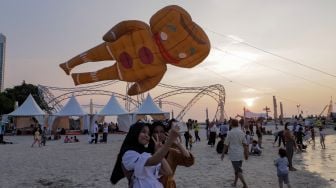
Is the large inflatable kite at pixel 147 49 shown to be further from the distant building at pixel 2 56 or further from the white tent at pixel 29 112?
the distant building at pixel 2 56

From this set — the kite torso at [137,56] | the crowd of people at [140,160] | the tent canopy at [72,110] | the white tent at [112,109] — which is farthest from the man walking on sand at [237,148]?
the tent canopy at [72,110]

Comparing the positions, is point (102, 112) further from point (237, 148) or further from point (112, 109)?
point (237, 148)

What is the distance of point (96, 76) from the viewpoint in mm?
8375

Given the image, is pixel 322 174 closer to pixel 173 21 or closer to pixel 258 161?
pixel 258 161

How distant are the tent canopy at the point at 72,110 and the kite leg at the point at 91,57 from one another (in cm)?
2597

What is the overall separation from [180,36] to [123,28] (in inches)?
49.9

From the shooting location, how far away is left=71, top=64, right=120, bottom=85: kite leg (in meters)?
8.20

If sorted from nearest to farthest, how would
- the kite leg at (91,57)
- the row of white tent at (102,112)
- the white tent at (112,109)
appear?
the kite leg at (91,57) < the row of white tent at (102,112) < the white tent at (112,109)

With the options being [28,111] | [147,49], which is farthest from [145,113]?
[147,49]

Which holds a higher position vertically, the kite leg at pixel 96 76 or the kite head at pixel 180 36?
the kite head at pixel 180 36

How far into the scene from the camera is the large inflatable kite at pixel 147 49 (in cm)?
729

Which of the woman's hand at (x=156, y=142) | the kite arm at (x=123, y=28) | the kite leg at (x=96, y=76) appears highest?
the kite arm at (x=123, y=28)

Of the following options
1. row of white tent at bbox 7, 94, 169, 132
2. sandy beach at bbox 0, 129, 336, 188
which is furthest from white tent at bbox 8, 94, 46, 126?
sandy beach at bbox 0, 129, 336, 188

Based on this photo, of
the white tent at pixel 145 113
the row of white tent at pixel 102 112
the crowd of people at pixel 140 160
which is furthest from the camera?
the row of white tent at pixel 102 112
